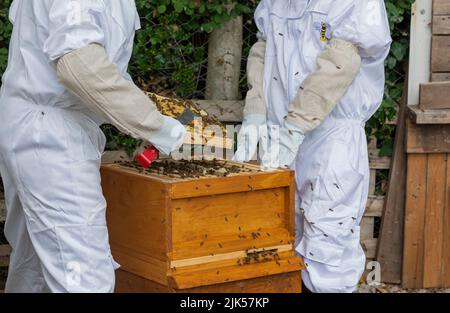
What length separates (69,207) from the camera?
346cm

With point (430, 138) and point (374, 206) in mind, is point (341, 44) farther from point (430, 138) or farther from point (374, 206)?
point (374, 206)

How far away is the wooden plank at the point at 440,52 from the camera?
5.07 metres

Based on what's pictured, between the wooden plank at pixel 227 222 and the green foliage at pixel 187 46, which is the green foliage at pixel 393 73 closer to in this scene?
the green foliage at pixel 187 46

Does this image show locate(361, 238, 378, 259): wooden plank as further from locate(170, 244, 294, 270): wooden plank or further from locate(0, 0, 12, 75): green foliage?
locate(0, 0, 12, 75): green foliage

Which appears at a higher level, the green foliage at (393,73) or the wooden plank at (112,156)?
the green foliage at (393,73)

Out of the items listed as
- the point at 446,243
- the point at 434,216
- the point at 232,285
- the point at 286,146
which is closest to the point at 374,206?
the point at 434,216

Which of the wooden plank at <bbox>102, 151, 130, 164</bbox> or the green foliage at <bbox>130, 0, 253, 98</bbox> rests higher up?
the green foliage at <bbox>130, 0, 253, 98</bbox>

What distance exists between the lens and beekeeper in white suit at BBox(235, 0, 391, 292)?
3986 mm

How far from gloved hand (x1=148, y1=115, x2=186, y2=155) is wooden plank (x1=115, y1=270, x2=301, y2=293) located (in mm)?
553

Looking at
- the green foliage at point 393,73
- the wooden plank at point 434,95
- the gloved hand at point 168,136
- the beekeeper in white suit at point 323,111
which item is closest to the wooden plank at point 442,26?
the green foliage at point 393,73

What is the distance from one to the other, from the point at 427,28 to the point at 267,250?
2007 mm

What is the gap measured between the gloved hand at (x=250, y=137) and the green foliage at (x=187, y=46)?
2.64 feet

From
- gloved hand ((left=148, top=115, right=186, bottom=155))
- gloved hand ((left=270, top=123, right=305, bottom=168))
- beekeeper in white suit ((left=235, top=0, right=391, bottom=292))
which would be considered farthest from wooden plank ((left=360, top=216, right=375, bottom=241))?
gloved hand ((left=148, top=115, right=186, bottom=155))

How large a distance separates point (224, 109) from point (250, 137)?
0.86 metres
